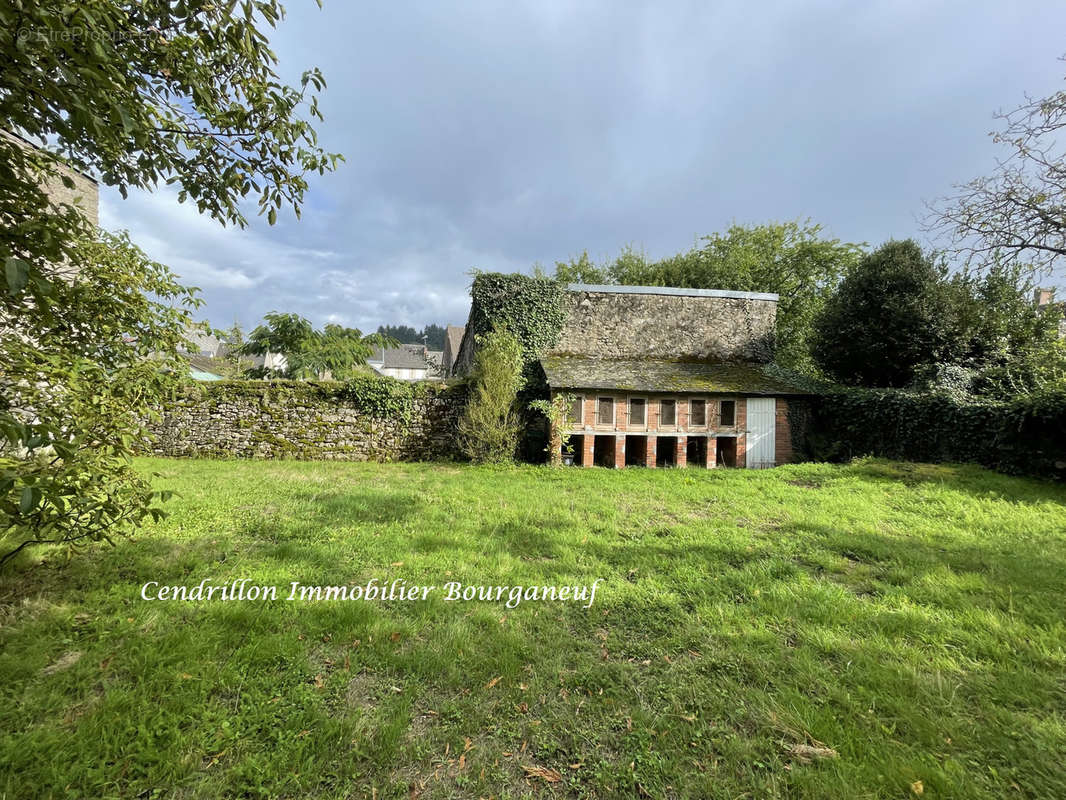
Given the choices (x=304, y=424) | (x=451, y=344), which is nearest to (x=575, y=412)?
(x=304, y=424)

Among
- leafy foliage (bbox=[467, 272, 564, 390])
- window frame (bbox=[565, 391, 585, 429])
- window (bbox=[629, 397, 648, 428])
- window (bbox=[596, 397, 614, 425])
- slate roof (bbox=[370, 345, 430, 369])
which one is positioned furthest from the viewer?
slate roof (bbox=[370, 345, 430, 369])

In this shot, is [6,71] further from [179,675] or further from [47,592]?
[47,592]

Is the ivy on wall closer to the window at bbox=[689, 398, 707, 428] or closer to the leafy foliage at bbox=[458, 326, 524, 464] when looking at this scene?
the leafy foliage at bbox=[458, 326, 524, 464]

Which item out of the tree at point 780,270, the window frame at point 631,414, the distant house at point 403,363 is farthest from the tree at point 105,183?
the distant house at point 403,363

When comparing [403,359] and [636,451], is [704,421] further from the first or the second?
[403,359]

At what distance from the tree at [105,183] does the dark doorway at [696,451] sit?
38.9 feet

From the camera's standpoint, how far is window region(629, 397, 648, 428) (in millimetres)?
11828

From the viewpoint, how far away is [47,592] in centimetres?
322

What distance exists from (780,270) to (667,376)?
17.6m

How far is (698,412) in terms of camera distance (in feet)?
39.6

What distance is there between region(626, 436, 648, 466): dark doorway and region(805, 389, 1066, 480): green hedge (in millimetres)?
5259

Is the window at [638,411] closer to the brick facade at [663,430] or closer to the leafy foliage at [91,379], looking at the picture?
the brick facade at [663,430]

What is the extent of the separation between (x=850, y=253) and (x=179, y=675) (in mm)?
30810

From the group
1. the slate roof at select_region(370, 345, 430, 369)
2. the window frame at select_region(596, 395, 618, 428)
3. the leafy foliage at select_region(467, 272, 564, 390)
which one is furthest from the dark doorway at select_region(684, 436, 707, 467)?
the slate roof at select_region(370, 345, 430, 369)
